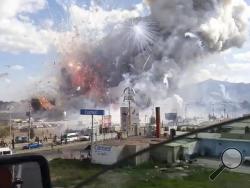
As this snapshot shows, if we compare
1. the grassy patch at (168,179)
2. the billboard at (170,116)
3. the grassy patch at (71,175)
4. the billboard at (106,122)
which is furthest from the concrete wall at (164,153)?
the billboard at (170,116)

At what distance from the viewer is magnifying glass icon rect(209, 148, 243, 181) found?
212cm

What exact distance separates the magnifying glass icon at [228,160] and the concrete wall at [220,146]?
0.9 inches

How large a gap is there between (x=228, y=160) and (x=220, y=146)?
81 mm

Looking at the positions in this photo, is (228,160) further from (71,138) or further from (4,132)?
(4,132)

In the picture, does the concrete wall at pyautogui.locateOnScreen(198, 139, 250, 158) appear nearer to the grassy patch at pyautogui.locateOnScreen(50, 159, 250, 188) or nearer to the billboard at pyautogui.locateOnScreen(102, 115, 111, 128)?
the grassy patch at pyautogui.locateOnScreen(50, 159, 250, 188)

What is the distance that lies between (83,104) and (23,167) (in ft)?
310

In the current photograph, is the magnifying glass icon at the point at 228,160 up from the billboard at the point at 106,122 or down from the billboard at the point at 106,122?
down

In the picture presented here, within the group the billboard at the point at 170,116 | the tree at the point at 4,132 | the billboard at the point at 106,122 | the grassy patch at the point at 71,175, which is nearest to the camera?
the grassy patch at the point at 71,175

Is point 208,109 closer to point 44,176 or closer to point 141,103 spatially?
point 141,103

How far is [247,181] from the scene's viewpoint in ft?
6.66

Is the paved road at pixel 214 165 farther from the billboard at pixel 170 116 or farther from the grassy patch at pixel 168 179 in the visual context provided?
the billboard at pixel 170 116

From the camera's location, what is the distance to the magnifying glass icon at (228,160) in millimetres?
2125

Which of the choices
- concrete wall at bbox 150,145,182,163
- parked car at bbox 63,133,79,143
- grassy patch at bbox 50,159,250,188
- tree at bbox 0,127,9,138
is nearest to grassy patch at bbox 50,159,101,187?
grassy patch at bbox 50,159,250,188

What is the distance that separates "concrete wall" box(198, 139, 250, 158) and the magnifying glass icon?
0.9 inches
